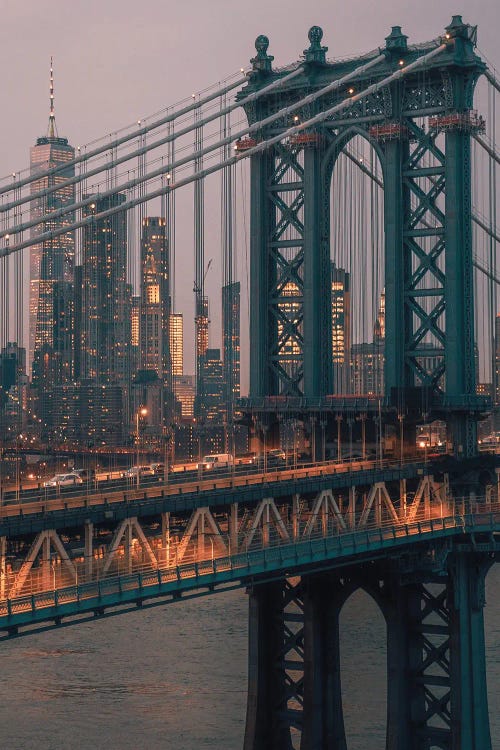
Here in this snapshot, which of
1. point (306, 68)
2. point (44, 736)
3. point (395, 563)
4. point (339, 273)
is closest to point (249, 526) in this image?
point (395, 563)

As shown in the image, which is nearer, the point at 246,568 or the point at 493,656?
the point at 246,568

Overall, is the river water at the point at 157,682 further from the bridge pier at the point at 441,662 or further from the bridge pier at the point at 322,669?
the bridge pier at the point at 322,669

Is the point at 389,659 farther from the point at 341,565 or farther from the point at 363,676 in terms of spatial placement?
the point at 363,676

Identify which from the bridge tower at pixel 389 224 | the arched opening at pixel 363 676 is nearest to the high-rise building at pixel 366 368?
the bridge tower at pixel 389 224

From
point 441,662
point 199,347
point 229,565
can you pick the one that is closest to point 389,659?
point 441,662

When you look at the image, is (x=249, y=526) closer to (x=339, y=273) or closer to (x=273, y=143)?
(x=273, y=143)

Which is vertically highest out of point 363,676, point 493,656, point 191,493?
point 191,493
